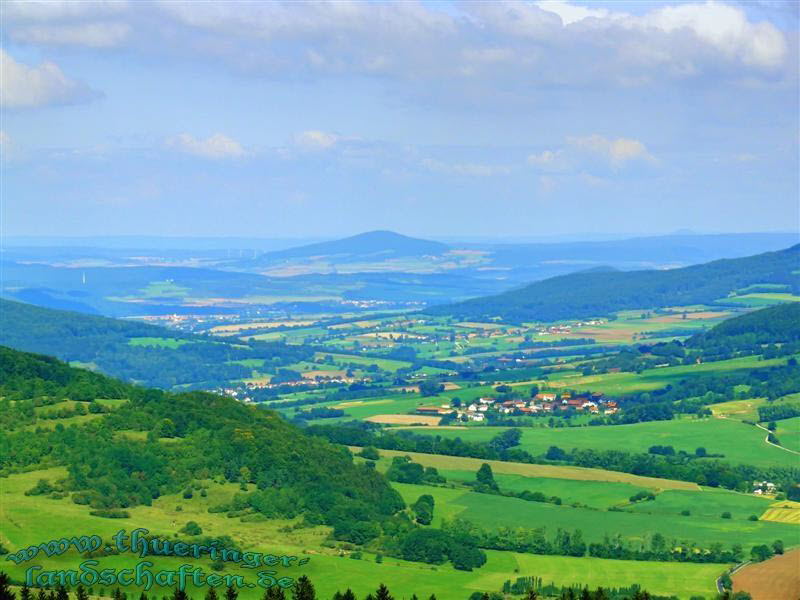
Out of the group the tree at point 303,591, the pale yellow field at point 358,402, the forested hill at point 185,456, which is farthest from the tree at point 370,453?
the pale yellow field at point 358,402

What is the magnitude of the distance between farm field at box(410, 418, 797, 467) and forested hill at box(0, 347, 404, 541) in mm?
34595

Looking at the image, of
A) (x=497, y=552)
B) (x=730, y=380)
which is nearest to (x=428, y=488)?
(x=497, y=552)

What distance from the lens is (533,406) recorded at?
17762 centimetres

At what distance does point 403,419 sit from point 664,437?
33.5m

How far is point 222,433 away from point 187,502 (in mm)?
11284

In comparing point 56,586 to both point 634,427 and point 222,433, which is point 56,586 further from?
point 634,427

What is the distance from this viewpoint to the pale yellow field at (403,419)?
168 meters

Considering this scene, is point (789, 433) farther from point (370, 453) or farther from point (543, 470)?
point (370, 453)

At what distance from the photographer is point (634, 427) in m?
159

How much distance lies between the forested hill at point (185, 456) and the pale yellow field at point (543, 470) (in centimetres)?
1197

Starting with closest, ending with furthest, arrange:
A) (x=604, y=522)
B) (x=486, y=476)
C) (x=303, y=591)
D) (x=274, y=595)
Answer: (x=274, y=595) < (x=303, y=591) < (x=604, y=522) < (x=486, y=476)

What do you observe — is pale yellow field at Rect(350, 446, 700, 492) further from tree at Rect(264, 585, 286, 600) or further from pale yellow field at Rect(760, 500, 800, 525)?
tree at Rect(264, 585, 286, 600)

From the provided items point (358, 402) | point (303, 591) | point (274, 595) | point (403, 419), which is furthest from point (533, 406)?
point (274, 595)

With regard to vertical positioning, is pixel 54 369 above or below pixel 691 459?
above
